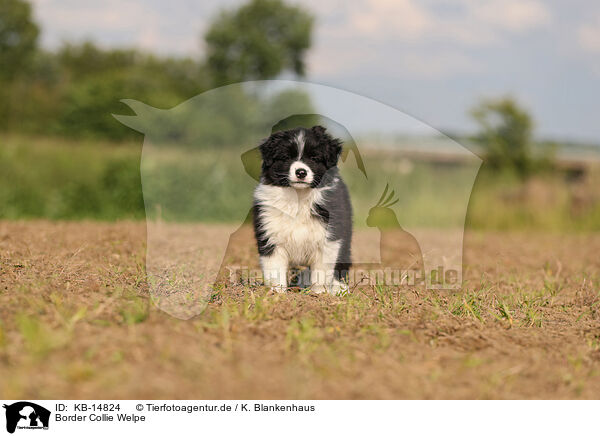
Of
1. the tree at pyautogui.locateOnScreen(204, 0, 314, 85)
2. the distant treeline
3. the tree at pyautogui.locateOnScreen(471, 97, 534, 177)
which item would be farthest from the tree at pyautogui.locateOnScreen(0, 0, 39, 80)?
the tree at pyautogui.locateOnScreen(471, 97, 534, 177)

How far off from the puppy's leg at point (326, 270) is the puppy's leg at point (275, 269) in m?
0.27

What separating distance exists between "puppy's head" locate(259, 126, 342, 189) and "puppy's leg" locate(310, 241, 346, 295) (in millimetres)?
548

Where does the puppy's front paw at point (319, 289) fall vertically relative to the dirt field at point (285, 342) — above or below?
above

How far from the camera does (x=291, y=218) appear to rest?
4316 millimetres

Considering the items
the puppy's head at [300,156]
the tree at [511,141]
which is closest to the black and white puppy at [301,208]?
the puppy's head at [300,156]

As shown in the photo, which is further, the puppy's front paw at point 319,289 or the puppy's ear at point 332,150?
the puppy's front paw at point 319,289

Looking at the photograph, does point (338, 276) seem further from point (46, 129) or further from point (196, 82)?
point (196, 82)

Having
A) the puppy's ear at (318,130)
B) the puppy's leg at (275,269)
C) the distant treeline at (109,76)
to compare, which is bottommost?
the puppy's leg at (275,269)

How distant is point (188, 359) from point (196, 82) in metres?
25.1

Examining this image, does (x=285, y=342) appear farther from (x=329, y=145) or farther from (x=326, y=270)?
(x=329, y=145)

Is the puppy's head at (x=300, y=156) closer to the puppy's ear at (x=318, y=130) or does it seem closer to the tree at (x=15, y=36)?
the puppy's ear at (x=318, y=130)
